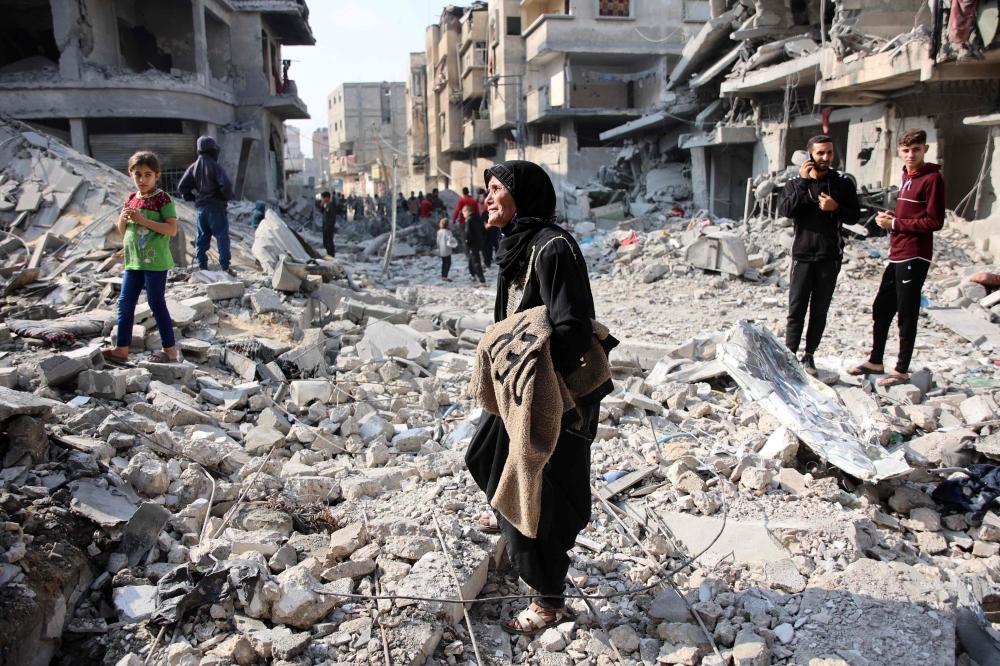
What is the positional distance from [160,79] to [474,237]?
10718 mm

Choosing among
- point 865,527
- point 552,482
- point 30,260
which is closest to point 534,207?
point 552,482

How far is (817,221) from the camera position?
4.50 metres

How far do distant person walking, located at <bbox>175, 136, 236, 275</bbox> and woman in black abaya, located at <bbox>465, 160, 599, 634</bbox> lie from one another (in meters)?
5.87

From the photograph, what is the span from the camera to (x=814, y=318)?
4711mm

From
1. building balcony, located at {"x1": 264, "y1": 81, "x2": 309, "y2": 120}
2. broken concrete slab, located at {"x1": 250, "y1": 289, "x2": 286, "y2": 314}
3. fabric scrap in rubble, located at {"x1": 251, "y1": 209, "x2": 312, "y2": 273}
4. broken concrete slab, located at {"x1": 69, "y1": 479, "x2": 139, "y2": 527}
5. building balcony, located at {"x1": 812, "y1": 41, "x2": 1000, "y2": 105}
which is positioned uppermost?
building balcony, located at {"x1": 264, "y1": 81, "x2": 309, "y2": 120}

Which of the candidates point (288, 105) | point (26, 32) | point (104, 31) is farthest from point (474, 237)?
point (26, 32)

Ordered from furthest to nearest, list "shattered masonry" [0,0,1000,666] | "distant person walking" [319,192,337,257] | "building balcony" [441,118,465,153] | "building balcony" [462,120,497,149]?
1. "building balcony" [441,118,465,153]
2. "building balcony" [462,120,497,149]
3. "distant person walking" [319,192,337,257]
4. "shattered masonry" [0,0,1000,666]

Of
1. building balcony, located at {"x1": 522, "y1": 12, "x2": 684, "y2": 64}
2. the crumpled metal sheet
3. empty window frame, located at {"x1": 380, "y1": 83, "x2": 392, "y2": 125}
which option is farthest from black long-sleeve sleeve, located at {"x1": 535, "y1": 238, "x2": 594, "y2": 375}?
empty window frame, located at {"x1": 380, "y1": 83, "x2": 392, "y2": 125}

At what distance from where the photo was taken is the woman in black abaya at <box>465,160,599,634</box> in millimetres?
1996

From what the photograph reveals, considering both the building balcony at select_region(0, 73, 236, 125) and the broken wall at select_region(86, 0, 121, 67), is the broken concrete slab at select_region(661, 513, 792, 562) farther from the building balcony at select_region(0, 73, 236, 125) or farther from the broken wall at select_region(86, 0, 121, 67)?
the broken wall at select_region(86, 0, 121, 67)

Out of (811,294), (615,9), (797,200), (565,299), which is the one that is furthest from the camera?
(615,9)

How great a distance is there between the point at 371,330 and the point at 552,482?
14.0ft

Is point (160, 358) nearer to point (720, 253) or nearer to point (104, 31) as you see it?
point (720, 253)

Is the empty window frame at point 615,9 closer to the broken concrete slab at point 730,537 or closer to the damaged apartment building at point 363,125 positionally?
the broken concrete slab at point 730,537
